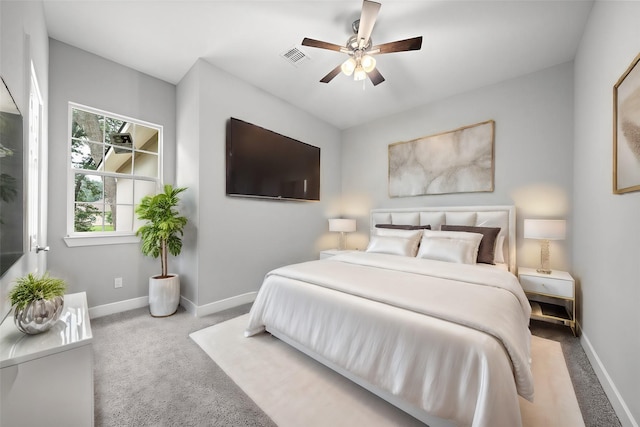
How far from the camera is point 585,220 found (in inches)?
93.3

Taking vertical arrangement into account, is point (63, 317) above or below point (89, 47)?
below

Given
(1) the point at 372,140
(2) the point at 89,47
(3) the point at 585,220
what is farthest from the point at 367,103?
(2) the point at 89,47

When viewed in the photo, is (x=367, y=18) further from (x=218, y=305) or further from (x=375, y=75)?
(x=218, y=305)

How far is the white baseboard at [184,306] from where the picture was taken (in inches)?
111

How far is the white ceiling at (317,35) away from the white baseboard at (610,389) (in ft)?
9.38

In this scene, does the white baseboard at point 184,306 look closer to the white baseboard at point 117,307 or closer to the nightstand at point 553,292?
the white baseboard at point 117,307

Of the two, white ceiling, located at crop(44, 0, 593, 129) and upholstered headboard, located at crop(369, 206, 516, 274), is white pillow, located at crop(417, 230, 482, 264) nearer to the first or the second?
upholstered headboard, located at crop(369, 206, 516, 274)

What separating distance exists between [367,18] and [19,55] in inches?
88.1

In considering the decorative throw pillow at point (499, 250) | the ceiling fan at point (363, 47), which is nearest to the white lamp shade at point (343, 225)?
the decorative throw pillow at point (499, 250)

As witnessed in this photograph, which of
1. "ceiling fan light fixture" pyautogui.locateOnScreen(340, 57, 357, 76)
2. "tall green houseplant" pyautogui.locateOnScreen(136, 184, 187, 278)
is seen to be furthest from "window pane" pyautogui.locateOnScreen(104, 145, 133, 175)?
"ceiling fan light fixture" pyautogui.locateOnScreen(340, 57, 357, 76)

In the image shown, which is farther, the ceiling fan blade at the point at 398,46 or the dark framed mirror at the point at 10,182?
the ceiling fan blade at the point at 398,46

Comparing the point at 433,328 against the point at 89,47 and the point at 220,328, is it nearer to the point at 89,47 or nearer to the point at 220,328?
the point at 220,328

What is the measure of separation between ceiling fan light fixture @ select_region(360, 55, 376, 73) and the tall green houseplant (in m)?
2.46

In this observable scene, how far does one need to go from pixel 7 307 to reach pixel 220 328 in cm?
161
